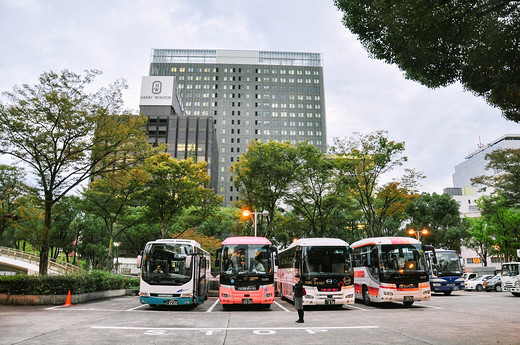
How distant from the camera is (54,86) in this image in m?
17.2

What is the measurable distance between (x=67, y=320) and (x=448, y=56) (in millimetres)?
13098

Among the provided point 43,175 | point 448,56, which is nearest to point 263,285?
point 448,56

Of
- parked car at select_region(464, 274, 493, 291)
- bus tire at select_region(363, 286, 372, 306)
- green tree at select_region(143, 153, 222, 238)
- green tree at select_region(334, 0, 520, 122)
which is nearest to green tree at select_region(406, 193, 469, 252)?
parked car at select_region(464, 274, 493, 291)

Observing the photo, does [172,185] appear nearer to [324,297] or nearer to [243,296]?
[243,296]

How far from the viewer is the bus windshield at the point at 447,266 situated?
24656 mm

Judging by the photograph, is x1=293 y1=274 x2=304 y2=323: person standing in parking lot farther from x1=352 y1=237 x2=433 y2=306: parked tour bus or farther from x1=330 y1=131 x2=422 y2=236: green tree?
x1=330 y1=131 x2=422 y2=236: green tree

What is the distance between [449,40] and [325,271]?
32.6 ft

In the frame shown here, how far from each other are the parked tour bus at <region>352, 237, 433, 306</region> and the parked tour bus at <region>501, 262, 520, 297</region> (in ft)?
33.1

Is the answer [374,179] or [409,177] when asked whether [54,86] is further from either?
[409,177]

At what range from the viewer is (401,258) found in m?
15.6

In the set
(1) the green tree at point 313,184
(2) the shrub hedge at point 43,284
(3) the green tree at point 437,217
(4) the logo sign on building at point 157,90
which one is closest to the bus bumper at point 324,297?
(2) the shrub hedge at point 43,284

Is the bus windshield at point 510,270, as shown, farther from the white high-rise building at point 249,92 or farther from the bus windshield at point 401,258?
the white high-rise building at point 249,92

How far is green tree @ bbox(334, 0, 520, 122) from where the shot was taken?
25.4 ft

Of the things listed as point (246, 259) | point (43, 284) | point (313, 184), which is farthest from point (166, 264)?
point (313, 184)
